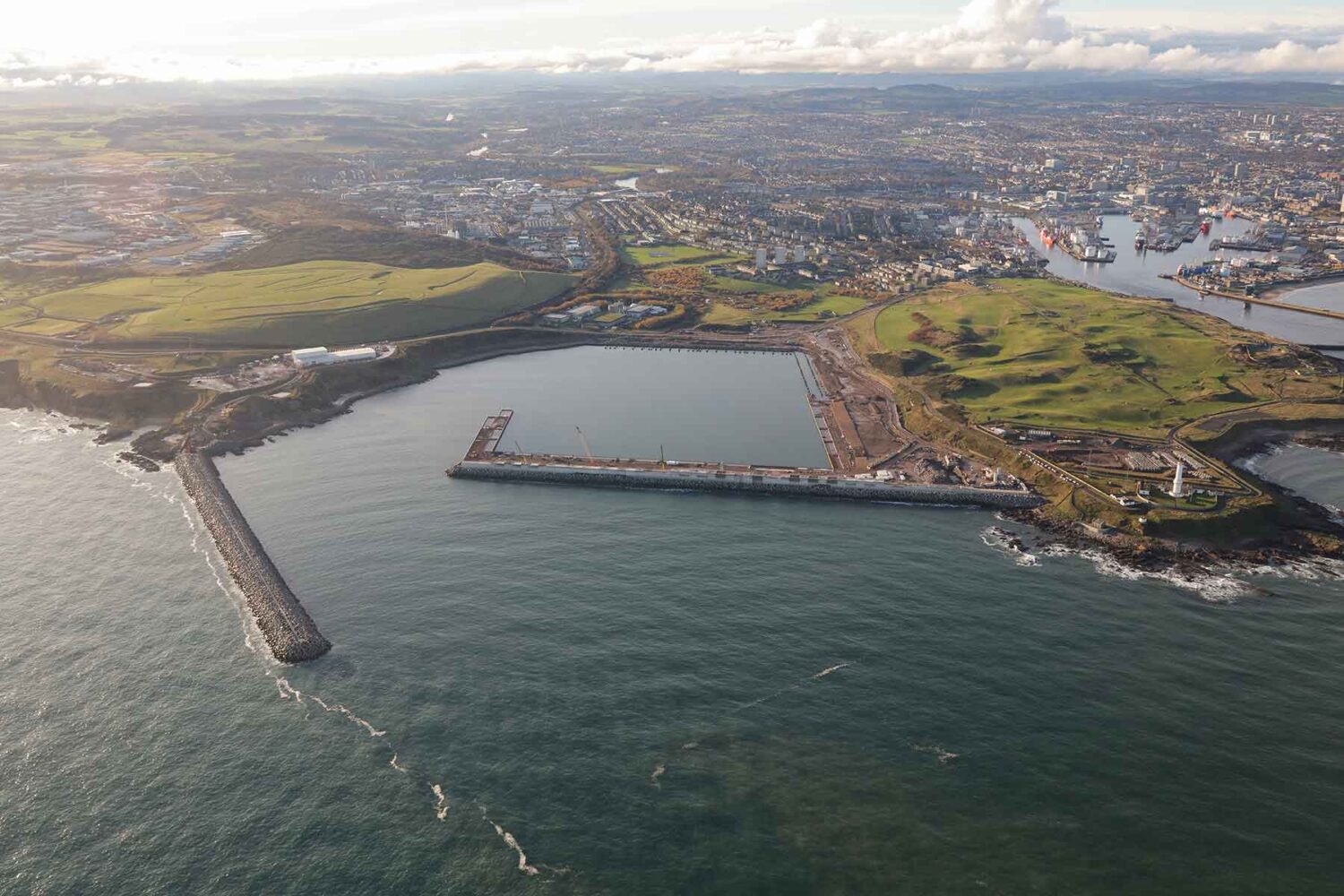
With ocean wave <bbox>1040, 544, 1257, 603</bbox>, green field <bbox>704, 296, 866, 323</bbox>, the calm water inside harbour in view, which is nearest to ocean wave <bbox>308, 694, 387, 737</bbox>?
the calm water inside harbour

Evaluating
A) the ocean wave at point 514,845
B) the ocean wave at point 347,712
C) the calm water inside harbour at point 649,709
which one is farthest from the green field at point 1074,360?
the ocean wave at point 347,712

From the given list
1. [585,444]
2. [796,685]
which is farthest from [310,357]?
[796,685]

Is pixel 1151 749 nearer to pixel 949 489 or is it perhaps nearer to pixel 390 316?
pixel 949 489

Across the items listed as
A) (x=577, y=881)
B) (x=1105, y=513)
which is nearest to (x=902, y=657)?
(x=577, y=881)

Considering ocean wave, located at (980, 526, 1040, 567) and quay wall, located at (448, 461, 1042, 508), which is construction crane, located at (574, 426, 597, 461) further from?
ocean wave, located at (980, 526, 1040, 567)

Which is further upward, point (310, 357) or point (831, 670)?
point (310, 357)

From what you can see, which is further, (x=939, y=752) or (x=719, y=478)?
(x=719, y=478)

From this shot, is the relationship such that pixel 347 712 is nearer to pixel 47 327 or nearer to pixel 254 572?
pixel 254 572
